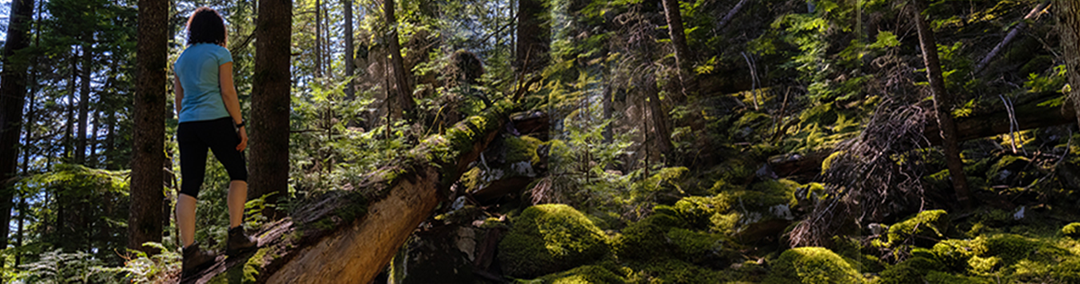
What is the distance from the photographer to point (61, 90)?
28.1 ft

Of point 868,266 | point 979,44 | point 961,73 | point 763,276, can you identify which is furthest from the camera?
point 979,44

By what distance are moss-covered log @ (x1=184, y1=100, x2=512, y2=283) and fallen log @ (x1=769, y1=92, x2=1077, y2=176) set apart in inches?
124

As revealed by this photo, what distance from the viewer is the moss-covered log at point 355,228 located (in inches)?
114

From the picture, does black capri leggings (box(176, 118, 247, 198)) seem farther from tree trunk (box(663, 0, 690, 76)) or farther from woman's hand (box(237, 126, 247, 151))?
Answer: tree trunk (box(663, 0, 690, 76))

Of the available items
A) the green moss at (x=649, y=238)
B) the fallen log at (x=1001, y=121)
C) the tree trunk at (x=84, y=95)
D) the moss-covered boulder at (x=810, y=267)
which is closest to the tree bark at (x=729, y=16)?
the fallen log at (x=1001, y=121)

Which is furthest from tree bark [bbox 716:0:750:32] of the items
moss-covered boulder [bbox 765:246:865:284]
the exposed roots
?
moss-covered boulder [bbox 765:246:865:284]

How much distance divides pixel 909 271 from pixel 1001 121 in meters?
1.92

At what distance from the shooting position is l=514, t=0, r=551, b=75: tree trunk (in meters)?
4.38

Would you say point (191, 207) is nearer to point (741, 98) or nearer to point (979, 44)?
point (741, 98)

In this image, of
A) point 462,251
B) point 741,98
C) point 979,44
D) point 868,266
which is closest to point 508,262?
point 462,251

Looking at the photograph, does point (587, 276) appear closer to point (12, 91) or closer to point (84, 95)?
point (12, 91)

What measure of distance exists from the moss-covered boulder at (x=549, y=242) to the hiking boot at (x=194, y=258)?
7.71 ft

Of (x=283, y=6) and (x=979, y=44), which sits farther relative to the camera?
(x=979, y=44)

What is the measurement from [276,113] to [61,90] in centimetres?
740
